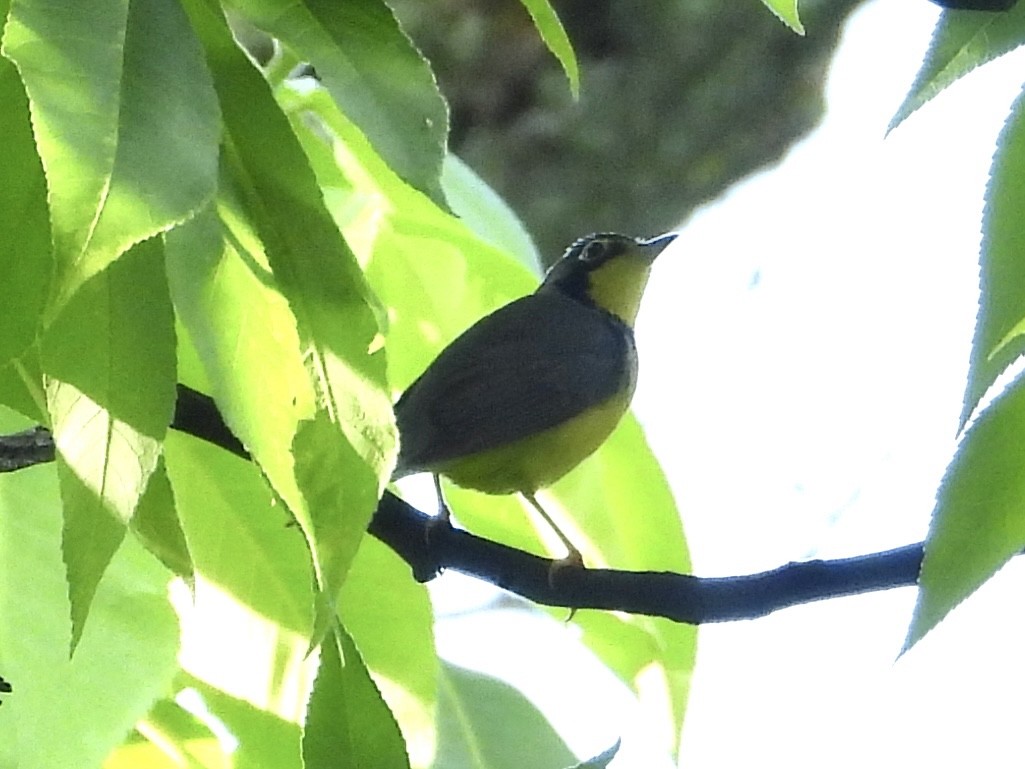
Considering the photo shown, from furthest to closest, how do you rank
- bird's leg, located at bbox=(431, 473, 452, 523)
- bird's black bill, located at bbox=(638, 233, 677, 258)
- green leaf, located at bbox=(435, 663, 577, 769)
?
bird's black bill, located at bbox=(638, 233, 677, 258) < bird's leg, located at bbox=(431, 473, 452, 523) < green leaf, located at bbox=(435, 663, 577, 769)

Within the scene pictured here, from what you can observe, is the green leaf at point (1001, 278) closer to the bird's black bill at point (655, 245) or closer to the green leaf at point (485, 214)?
the green leaf at point (485, 214)

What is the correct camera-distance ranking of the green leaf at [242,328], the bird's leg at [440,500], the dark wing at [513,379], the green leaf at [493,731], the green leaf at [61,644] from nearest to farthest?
the green leaf at [242,328], the green leaf at [61,644], the green leaf at [493,731], the bird's leg at [440,500], the dark wing at [513,379]

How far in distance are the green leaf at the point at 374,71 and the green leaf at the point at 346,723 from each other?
16 cm

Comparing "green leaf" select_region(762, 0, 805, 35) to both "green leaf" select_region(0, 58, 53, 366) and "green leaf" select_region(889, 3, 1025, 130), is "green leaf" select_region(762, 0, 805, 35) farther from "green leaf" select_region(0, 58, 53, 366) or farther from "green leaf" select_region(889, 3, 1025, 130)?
"green leaf" select_region(0, 58, 53, 366)

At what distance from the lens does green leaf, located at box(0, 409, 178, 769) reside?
529 mm

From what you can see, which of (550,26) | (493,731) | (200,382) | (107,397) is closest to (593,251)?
(493,731)

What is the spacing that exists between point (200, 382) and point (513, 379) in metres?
0.65

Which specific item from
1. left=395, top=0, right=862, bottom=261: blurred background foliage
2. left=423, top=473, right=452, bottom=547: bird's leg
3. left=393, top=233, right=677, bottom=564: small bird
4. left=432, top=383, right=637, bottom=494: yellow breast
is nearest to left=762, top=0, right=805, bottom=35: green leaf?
left=423, top=473, right=452, bottom=547: bird's leg

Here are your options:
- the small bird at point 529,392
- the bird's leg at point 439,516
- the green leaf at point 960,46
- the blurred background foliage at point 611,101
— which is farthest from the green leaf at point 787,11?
the blurred background foliage at point 611,101

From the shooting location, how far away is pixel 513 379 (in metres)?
1.27

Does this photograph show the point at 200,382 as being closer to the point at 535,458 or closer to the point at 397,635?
the point at 397,635

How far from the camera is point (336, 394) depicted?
0.41 metres

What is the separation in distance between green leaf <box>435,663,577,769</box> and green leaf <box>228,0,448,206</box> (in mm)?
407

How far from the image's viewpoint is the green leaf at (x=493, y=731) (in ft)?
2.46
